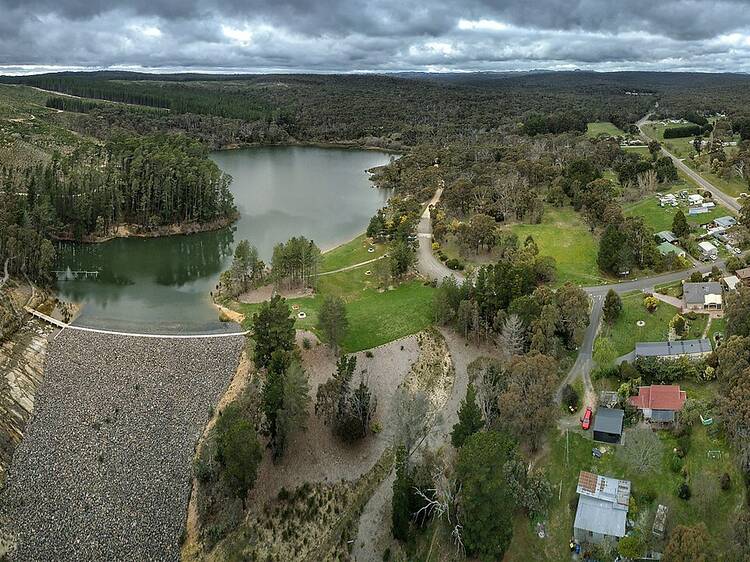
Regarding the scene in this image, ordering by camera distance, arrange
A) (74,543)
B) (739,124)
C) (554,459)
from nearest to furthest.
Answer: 1. (74,543)
2. (554,459)
3. (739,124)

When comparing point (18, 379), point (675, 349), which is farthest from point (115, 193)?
point (675, 349)

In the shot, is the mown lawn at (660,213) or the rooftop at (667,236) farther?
the mown lawn at (660,213)

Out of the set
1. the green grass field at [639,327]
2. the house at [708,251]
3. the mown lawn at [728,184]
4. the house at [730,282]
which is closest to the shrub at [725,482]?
the green grass field at [639,327]

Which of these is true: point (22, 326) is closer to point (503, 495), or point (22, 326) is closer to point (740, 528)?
point (503, 495)

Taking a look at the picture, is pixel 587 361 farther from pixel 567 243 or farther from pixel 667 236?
pixel 667 236

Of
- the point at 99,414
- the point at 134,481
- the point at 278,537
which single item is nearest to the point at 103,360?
the point at 99,414

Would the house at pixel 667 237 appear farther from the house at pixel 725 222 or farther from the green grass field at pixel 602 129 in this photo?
the green grass field at pixel 602 129

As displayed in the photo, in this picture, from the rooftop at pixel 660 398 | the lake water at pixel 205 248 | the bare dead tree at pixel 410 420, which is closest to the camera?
the bare dead tree at pixel 410 420
